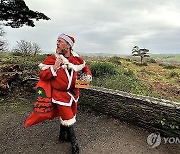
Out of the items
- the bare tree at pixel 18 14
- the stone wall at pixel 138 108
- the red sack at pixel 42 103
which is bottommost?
the stone wall at pixel 138 108

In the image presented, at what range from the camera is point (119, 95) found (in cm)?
557

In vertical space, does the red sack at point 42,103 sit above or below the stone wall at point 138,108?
above

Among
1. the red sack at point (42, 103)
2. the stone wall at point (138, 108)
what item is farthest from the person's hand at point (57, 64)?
the stone wall at point (138, 108)

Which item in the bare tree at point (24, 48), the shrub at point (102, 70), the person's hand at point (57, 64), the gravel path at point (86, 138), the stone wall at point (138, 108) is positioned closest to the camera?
the person's hand at point (57, 64)

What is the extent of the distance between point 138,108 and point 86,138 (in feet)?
4.09

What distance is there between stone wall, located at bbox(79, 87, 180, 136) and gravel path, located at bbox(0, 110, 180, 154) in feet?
0.64

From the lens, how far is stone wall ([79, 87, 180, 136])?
4598 mm

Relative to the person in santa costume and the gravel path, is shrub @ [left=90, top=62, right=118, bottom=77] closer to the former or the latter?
the gravel path

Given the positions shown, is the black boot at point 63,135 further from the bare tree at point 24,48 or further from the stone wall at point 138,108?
the bare tree at point 24,48

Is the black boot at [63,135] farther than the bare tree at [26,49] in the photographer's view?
No

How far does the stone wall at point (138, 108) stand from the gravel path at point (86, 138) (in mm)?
194

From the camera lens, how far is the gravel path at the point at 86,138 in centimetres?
446

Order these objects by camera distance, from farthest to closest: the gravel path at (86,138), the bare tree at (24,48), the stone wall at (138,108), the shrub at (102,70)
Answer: the bare tree at (24,48) → the shrub at (102,70) → the stone wall at (138,108) → the gravel path at (86,138)

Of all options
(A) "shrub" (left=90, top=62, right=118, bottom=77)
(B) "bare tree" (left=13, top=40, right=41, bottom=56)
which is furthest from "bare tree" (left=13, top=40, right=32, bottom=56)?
(A) "shrub" (left=90, top=62, right=118, bottom=77)
